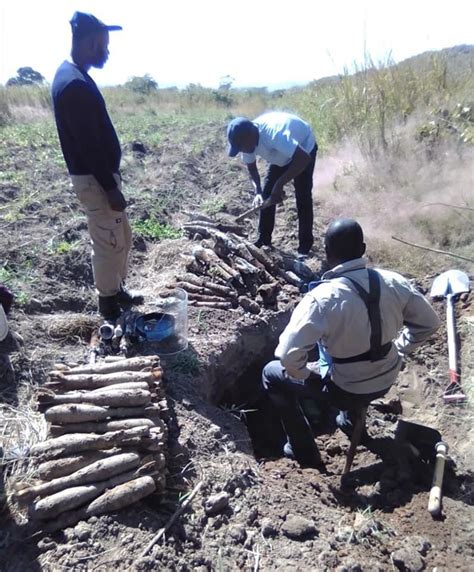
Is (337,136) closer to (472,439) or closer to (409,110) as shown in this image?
(409,110)

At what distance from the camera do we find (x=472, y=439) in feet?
12.0

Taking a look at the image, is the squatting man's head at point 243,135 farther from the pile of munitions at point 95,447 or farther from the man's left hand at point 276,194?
the pile of munitions at point 95,447

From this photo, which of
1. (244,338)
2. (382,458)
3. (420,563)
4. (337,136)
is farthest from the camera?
(337,136)

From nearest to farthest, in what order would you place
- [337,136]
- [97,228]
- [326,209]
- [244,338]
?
[97,228] → [244,338] → [326,209] → [337,136]

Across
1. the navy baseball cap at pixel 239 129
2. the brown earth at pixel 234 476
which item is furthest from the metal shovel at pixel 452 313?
the navy baseball cap at pixel 239 129

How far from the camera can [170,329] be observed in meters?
4.18

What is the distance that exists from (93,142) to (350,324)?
232 centimetres

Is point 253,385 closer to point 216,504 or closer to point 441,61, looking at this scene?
Result: point 216,504

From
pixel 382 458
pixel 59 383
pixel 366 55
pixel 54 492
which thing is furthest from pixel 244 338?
pixel 366 55

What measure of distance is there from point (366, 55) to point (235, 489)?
827cm

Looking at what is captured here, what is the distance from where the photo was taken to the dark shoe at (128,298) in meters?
4.70

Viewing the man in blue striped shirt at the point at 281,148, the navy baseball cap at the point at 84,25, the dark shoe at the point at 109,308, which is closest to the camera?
the navy baseball cap at the point at 84,25

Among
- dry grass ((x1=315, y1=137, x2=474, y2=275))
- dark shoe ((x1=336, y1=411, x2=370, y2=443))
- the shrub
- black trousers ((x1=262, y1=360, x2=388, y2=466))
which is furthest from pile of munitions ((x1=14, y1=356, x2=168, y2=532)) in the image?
the shrub

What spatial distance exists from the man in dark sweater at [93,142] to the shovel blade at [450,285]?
10.5 ft
